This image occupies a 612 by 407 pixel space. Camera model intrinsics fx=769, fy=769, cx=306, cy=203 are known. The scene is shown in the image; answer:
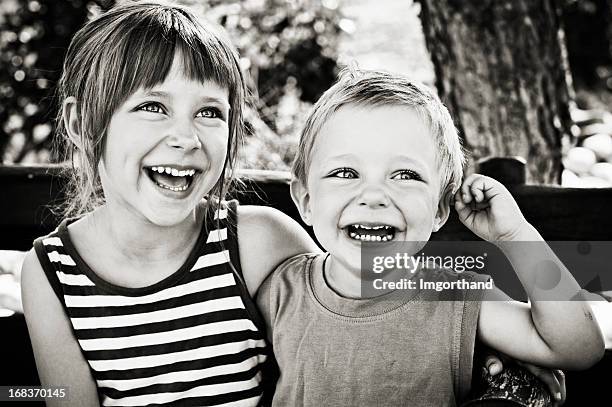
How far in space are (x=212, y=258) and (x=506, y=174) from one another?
39.2 inches

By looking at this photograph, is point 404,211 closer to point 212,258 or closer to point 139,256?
point 212,258

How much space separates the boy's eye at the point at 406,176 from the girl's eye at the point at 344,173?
3.4 inches

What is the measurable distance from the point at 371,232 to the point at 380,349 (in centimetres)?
26

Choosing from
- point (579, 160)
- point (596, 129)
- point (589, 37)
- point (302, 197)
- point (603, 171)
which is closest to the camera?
point (302, 197)

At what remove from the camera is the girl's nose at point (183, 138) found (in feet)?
Result: 5.71

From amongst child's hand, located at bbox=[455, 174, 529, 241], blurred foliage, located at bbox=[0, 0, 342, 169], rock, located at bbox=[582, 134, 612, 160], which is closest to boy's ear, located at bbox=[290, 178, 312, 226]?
child's hand, located at bbox=[455, 174, 529, 241]

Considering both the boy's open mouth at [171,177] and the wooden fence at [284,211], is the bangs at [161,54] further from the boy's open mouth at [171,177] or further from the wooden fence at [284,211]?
the wooden fence at [284,211]

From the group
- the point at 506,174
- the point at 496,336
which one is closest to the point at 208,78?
the point at 496,336

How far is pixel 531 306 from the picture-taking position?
1.60 m

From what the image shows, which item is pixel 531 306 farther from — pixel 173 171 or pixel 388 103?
pixel 173 171

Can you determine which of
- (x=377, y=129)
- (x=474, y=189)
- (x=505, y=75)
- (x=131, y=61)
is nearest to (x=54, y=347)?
(x=131, y=61)

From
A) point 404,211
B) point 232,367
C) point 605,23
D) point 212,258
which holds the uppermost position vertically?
point 605,23

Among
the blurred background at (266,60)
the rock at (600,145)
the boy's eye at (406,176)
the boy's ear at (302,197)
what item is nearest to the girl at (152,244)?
the boy's ear at (302,197)

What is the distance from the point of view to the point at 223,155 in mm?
1854
